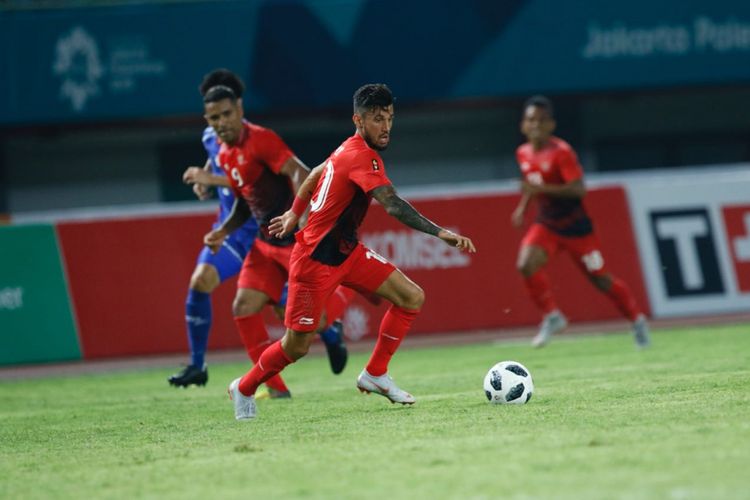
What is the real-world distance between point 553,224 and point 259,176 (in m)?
4.94

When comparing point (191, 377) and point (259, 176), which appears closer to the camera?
point (259, 176)

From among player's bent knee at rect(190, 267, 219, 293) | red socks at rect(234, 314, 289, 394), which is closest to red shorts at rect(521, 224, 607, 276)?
player's bent knee at rect(190, 267, 219, 293)

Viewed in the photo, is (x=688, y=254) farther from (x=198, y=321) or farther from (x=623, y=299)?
(x=198, y=321)

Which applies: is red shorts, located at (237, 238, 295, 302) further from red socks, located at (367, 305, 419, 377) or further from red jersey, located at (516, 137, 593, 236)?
red jersey, located at (516, 137, 593, 236)

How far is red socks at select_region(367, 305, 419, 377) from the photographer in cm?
890

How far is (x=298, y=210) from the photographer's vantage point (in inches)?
343

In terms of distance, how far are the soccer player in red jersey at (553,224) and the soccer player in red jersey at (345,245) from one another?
554 centimetres

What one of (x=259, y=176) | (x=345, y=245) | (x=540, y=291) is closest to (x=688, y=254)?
(x=540, y=291)

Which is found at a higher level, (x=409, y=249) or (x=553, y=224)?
(x=553, y=224)

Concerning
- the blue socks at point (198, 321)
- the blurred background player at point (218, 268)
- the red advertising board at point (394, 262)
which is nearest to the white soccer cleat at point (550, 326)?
the red advertising board at point (394, 262)

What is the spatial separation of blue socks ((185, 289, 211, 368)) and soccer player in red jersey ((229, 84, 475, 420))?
2304 mm

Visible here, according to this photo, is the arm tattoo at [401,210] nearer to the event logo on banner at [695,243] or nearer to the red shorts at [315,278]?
the red shorts at [315,278]

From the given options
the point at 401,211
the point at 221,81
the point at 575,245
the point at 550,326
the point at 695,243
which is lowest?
the point at 550,326

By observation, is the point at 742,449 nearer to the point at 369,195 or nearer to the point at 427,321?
the point at 369,195
